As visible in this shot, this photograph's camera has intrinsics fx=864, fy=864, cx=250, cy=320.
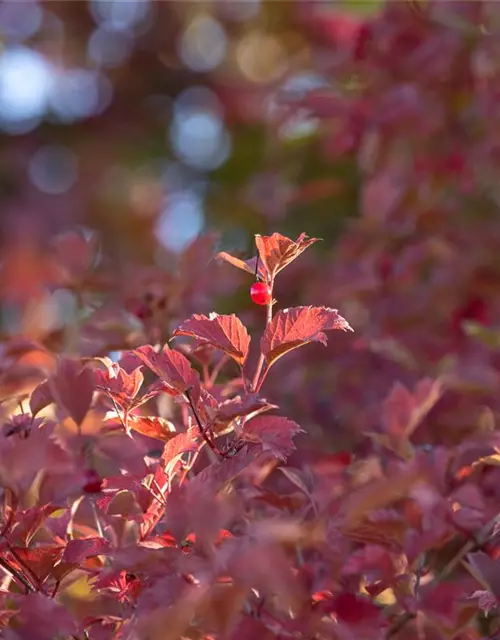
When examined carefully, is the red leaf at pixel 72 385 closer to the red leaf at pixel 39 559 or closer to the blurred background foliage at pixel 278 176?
the red leaf at pixel 39 559

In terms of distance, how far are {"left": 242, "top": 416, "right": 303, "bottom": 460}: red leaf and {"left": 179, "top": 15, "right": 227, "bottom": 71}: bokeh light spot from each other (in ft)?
10.9

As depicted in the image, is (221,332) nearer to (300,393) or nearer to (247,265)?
(247,265)

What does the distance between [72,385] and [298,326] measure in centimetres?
26

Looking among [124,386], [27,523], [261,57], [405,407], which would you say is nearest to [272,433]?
[124,386]

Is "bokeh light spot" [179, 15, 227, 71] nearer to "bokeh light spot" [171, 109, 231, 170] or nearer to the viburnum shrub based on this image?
"bokeh light spot" [171, 109, 231, 170]

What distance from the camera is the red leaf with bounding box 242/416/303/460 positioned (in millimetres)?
803

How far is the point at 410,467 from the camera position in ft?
3.22

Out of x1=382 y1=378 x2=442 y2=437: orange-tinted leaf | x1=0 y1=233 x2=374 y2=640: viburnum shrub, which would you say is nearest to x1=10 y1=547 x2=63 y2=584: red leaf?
x1=0 y1=233 x2=374 y2=640: viburnum shrub

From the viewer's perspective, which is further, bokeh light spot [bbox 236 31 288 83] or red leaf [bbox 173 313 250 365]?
bokeh light spot [bbox 236 31 288 83]

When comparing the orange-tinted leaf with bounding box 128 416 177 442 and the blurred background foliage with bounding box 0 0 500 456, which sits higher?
the orange-tinted leaf with bounding box 128 416 177 442

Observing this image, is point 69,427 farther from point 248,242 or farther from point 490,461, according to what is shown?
point 248,242

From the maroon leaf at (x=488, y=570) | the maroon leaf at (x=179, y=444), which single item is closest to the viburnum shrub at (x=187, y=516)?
the maroon leaf at (x=179, y=444)

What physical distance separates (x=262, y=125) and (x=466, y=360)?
219 cm

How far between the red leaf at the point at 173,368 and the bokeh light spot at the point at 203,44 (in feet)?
10.8
